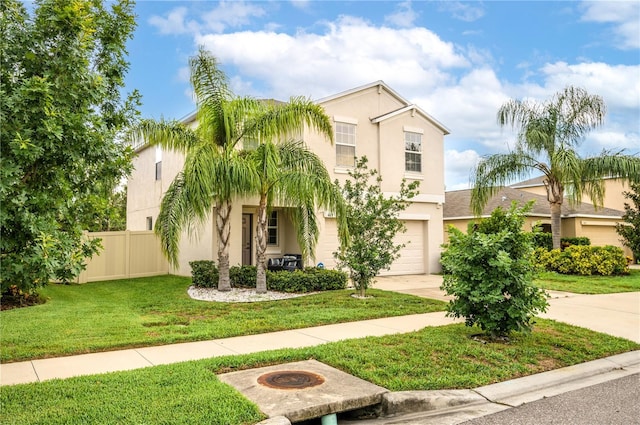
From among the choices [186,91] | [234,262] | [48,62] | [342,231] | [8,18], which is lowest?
[234,262]

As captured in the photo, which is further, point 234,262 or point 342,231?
point 234,262

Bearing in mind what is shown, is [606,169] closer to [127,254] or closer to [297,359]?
[297,359]

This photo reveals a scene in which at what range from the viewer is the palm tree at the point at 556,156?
18688mm

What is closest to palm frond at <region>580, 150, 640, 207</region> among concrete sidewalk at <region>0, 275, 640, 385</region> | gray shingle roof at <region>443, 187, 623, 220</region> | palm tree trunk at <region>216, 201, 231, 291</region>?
gray shingle roof at <region>443, 187, 623, 220</region>

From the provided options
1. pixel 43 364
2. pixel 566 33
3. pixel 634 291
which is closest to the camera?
pixel 43 364

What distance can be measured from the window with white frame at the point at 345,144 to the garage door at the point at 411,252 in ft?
12.1

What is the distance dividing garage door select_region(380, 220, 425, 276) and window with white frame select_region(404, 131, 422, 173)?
2.17 metres

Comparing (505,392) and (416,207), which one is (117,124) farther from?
(416,207)

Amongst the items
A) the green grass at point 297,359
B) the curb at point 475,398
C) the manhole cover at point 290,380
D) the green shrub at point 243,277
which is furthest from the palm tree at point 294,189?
the curb at point 475,398

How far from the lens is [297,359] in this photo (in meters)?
6.04

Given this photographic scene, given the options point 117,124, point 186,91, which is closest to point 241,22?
point 186,91

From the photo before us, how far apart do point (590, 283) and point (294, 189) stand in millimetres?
10684

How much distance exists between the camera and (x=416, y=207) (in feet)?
60.9

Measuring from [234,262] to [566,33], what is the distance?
11749 mm
